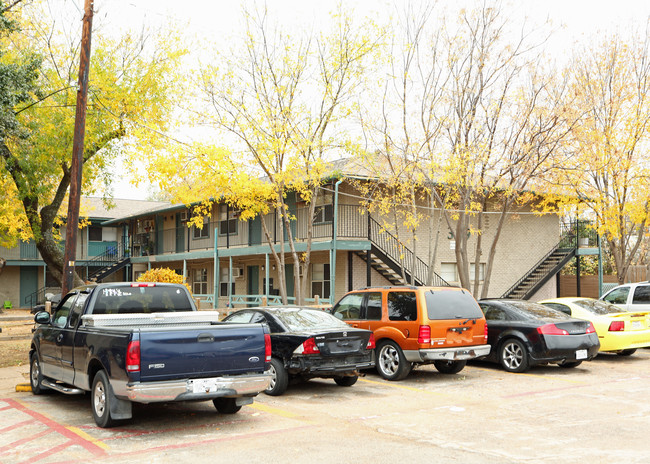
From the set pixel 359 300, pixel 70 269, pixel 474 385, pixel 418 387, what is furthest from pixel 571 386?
pixel 70 269

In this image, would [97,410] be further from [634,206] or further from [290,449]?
[634,206]

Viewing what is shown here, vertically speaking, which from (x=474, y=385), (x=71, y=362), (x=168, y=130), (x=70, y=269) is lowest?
(x=474, y=385)

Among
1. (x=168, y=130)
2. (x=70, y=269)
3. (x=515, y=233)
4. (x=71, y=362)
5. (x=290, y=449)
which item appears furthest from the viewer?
(x=515, y=233)

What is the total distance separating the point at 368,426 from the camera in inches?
321

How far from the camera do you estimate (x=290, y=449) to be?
6.95 metres

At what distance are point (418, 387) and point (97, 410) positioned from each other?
5553mm

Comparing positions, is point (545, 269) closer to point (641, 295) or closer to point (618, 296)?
point (618, 296)

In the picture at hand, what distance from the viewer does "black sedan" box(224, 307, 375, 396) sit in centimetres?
1015

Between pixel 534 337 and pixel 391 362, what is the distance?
2981 mm

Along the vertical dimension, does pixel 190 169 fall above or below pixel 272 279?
above

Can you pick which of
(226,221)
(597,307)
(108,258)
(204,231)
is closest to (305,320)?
(597,307)

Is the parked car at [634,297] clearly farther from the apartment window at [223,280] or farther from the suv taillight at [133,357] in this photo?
the apartment window at [223,280]

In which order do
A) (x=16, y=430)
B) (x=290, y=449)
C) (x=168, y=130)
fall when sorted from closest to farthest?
(x=290, y=449) → (x=16, y=430) → (x=168, y=130)

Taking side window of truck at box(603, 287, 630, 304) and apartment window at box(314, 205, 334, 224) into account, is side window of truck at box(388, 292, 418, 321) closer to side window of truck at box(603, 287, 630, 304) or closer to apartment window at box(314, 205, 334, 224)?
side window of truck at box(603, 287, 630, 304)
